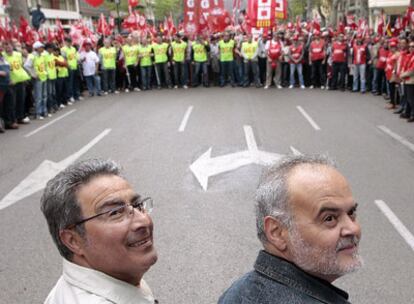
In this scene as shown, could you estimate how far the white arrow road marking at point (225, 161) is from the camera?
8.32m

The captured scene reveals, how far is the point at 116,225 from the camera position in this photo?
2090mm

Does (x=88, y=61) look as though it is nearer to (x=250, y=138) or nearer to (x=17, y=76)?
(x=17, y=76)

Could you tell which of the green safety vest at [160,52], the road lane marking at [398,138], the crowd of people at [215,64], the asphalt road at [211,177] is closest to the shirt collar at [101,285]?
the asphalt road at [211,177]

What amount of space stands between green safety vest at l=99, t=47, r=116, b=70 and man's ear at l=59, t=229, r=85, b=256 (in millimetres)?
17226

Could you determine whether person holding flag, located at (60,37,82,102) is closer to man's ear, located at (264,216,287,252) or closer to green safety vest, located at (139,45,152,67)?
green safety vest, located at (139,45,152,67)

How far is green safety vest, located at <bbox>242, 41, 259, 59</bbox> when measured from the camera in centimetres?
1892

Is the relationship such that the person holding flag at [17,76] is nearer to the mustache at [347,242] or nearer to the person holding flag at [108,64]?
the person holding flag at [108,64]

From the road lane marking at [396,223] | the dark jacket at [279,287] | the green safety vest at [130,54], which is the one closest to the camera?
the dark jacket at [279,287]

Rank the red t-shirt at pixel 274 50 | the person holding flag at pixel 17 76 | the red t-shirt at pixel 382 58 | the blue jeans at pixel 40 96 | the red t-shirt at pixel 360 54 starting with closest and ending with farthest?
1. the person holding flag at pixel 17 76
2. the blue jeans at pixel 40 96
3. the red t-shirt at pixel 382 58
4. the red t-shirt at pixel 360 54
5. the red t-shirt at pixel 274 50

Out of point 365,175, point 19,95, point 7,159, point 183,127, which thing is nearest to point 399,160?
point 365,175

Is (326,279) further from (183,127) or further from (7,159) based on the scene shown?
(183,127)

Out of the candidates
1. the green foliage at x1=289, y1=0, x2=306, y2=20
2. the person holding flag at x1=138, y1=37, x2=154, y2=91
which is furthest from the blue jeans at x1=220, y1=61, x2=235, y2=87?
the green foliage at x1=289, y1=0, x2=306, y2=20

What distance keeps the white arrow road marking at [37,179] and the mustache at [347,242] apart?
6252 mm

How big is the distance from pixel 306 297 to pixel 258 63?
18209mm
